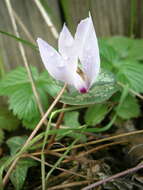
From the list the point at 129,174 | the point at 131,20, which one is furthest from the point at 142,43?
the point at 129,174

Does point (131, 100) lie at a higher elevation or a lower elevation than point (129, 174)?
higher

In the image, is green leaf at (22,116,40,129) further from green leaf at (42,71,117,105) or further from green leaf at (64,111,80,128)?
green leaf at (42,71,117,105)

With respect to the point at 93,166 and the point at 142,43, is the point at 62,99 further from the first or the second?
the point at 142,43

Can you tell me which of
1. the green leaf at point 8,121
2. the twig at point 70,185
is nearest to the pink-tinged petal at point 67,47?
the twig at point 70,185

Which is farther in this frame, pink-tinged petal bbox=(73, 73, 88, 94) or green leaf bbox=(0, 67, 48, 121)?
green leaf bbox=(0, 67, 48, 121)

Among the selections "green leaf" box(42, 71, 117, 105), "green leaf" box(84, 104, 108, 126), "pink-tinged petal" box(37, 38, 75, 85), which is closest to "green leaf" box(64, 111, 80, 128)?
"green leaf" box(84, 104, 108, 126)

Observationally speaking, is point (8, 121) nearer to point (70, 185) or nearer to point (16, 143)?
point (16, 143)
